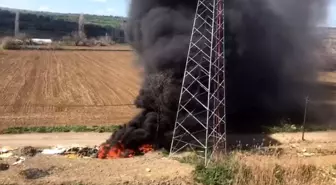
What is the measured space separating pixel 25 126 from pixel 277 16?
2316cm

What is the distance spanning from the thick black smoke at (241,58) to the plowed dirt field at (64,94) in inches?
261

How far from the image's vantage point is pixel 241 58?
33.9m

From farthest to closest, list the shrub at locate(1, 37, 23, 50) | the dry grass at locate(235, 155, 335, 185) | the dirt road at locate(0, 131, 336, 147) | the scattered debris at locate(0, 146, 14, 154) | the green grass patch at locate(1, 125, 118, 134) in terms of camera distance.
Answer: the shrub at locate(1, 37, 23, 50), the green grass patch at locate(1, 125, 118, 134), the dirt road at locate(0, 131, 336, 147), the scattered debris at locate(0, 146, 14, 154), the dry grass at locate(235, 155, 335, 185)

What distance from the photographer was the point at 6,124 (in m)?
33.2

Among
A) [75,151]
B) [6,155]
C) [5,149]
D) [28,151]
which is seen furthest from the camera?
[5,149]

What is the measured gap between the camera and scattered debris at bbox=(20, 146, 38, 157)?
2535cm

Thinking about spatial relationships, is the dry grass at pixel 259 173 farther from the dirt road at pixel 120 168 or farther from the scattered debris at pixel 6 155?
the scattered debris at pixel 6 155

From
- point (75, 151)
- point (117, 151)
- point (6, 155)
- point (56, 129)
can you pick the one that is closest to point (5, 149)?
point (6, 155)

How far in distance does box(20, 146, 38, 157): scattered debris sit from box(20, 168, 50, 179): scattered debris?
561cm

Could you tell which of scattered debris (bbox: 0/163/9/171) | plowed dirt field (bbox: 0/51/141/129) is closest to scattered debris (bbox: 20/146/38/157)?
scattered debris (bbox: 0/163/9/171)

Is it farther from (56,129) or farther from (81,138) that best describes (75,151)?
(56,129)

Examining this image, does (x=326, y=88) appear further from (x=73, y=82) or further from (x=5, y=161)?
(x=5, y=161)

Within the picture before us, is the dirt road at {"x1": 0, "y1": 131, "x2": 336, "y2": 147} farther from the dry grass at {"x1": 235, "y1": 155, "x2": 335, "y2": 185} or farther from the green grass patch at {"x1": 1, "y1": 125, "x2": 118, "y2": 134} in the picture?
the dry grass at {"x1": 235, "y1": 155, "x2": 335, "y2": 185}

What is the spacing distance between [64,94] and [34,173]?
26.8 meters
